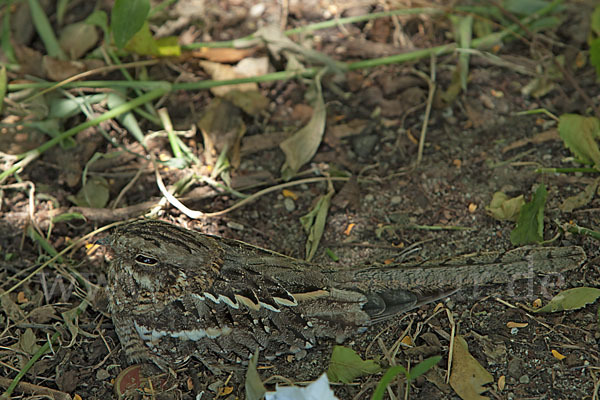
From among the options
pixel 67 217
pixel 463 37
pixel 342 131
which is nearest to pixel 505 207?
pixel 342 131

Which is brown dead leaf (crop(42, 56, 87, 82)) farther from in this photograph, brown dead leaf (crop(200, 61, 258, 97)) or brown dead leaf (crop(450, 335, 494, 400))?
brown dead leaf (crop(450, 335, 494, 400))

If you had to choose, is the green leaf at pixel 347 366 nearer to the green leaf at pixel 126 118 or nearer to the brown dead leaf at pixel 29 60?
the green leaf at pixel 126 118

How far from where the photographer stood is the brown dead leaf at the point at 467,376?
243cm

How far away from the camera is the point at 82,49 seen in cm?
388

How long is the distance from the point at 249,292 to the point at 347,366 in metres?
0.55

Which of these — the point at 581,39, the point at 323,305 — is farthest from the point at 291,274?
the point at 581,39

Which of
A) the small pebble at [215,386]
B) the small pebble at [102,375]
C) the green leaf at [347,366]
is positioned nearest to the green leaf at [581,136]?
the green leaf at [347,366]

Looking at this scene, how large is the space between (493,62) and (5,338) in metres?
3.35

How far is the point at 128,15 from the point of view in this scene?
3.04m

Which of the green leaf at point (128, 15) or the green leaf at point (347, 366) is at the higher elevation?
the green leaf at point (128, 15)

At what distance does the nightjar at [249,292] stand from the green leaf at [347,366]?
170mm

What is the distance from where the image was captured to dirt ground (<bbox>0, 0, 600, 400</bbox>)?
104 inches

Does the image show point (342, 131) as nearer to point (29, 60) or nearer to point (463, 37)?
point (463, 37)

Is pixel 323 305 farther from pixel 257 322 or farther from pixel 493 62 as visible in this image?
pixel 493 62
